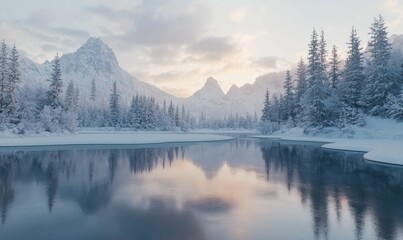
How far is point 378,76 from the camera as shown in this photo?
61000 millimetres

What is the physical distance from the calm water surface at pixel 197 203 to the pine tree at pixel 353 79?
43.4m

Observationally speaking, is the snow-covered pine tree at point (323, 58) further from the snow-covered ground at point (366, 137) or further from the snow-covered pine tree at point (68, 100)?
the snow-covered pine tree at point (68, 100)

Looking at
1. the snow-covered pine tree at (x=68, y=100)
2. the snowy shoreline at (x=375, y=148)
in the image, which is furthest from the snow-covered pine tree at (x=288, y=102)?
the snow-covered pine tree at (x=68, y=100)

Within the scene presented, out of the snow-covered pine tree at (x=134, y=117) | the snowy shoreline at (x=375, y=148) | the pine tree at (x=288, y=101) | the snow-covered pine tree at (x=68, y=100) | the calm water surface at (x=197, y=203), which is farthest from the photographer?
the snow-covered pine tree at (x=134, y=117)

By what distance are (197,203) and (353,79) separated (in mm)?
61644

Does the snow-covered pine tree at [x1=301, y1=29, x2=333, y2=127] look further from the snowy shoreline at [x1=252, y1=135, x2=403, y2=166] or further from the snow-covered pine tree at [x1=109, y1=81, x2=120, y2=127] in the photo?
the snow-covered pine tree at [x1=109, y1=81, x2=120, y2=127]

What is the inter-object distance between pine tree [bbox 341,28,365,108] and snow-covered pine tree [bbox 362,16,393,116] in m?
1.74

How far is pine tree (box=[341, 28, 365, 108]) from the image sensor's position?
215 ft

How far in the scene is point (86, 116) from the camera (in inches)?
5502

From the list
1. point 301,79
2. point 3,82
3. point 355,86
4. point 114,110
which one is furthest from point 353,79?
point 114,110

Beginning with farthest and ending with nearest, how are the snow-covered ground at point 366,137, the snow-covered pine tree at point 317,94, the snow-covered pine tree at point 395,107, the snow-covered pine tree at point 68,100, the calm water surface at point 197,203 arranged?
the snow-covered pine tree at point 68,100, the snow-covered pine tree at point 317,94, the snow-covered pine tree at point 395,107, the snow-covered ground at point 366,137, the calm water surface at point 197,203

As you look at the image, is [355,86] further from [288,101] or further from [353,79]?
[288,101]

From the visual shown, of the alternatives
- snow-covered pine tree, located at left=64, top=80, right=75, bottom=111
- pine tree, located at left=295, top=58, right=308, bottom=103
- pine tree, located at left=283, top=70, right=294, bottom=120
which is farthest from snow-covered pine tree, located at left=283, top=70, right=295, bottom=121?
snow-covered pine tree, located at left=64, top=80, right=75, bottom=111

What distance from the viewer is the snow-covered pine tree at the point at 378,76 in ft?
197
